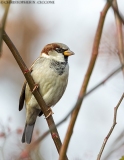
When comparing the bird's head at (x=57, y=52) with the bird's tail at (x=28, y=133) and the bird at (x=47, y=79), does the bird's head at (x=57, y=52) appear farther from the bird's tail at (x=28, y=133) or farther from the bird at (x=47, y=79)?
the bird's tail at (x=28, y=133)

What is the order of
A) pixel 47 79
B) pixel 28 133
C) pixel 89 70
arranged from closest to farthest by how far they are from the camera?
1. pixel 89 70
2. pixel 47 79
3. pixel 28 133

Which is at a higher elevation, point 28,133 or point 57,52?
point 57,52

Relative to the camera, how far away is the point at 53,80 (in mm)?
2830

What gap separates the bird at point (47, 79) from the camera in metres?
2.80

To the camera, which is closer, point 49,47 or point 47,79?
point 47,79

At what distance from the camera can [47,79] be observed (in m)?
2.80

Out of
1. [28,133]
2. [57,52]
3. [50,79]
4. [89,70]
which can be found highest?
[89,70]

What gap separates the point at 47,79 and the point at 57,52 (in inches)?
13.1

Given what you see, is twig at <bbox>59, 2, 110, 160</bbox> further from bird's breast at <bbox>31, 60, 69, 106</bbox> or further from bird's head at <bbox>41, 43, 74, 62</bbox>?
bird's head at <bbox>41, 43, 74, 62</bbox>

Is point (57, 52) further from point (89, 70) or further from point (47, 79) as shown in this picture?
point (89, 70)

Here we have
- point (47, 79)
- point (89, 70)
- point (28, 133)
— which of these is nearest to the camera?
point (89, 70)

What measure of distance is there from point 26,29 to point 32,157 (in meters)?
3.85

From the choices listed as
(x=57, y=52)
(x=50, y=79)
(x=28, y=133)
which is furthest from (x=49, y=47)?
(x=28, y=133)

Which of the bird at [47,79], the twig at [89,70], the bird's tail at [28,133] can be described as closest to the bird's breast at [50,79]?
the bird at [47,79]
